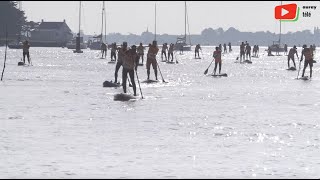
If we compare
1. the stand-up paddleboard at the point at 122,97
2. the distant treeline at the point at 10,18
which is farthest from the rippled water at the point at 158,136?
the distant treeline at the point at 10,18

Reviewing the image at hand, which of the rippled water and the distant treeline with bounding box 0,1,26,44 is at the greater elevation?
the distant treeline with bounding box 0,1,26,44

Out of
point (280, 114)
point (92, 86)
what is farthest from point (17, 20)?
point (280, 114)

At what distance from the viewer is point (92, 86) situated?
95.3 feet

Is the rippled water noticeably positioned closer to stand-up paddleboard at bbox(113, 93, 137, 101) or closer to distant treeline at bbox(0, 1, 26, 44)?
stand-up paddleboard at bbox(113, 93, 137, 101)

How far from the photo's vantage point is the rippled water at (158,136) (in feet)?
32.8

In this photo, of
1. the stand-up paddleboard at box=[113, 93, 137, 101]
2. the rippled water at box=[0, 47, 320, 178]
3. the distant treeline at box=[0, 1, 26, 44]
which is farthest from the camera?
the distant treeline at box=[0, 1, 26, 44]

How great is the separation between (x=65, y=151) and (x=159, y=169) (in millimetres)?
1999

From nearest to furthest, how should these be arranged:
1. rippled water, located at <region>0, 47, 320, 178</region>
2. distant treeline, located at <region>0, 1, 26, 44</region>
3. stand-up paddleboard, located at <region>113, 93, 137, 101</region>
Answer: rippled water, located at <region>0, 47, 320, 178</region>, stand-up paddleboard, located at <region>113, 93, 137, 101</region>, distant treeline, located at <region>0, 1, 26, 44</region>

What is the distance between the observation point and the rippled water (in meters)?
10.0

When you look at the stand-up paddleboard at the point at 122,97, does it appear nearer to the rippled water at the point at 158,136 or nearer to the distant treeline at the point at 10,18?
the rippled water at the point at 158,136

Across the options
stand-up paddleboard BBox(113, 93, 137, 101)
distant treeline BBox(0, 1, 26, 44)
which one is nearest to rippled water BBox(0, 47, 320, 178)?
stand-up paddleboard BBox(113, 93, 137, 101)

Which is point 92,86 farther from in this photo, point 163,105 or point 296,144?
point 296,144

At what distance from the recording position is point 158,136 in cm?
1364

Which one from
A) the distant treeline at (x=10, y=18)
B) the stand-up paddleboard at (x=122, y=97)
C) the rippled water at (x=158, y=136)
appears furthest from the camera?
the distant treeline at (x=10, y=18)
